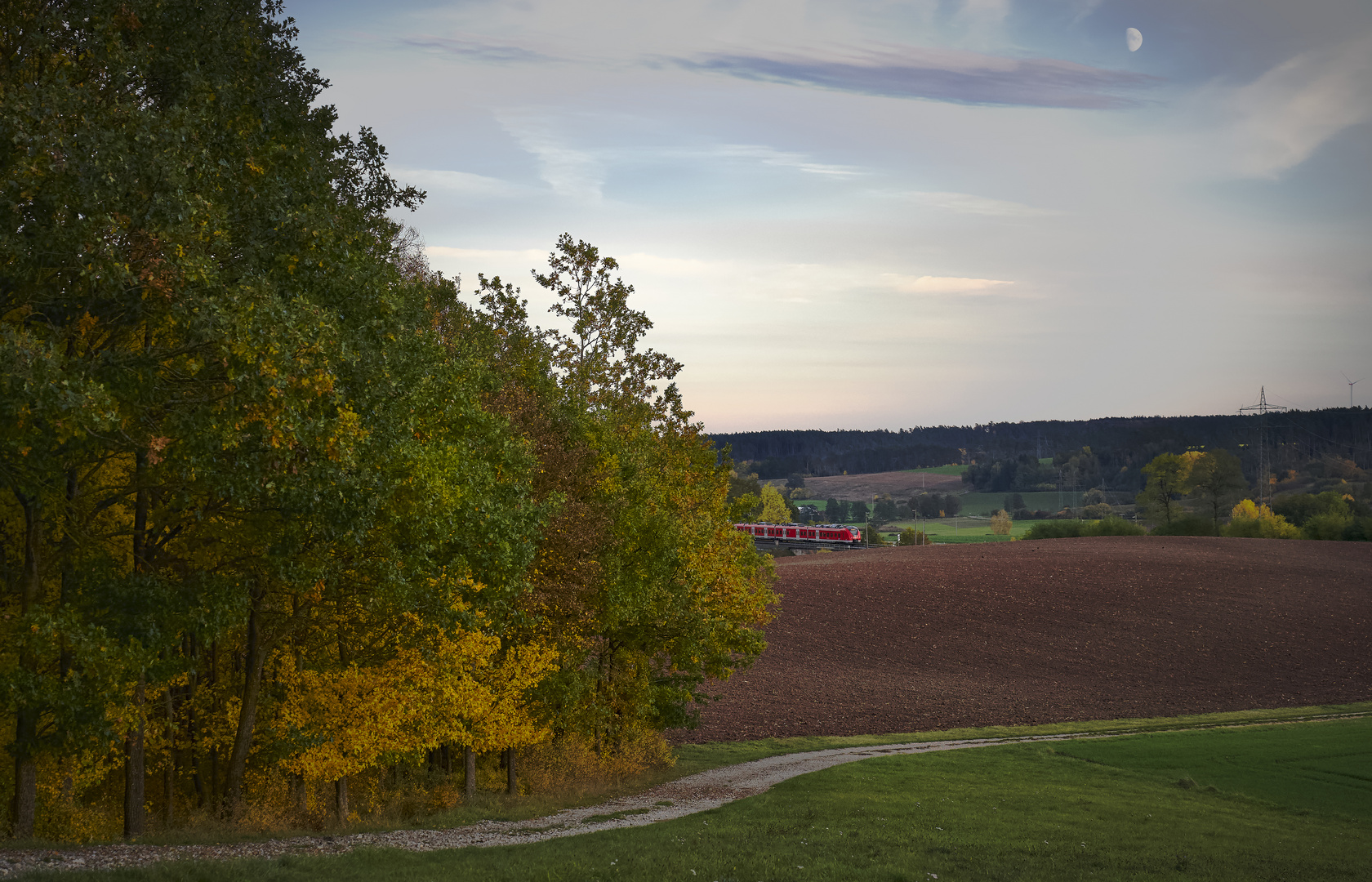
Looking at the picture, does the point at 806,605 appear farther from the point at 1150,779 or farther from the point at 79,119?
the point at 79,119

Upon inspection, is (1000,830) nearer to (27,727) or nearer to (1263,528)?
(27,727)

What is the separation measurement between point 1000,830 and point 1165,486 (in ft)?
365

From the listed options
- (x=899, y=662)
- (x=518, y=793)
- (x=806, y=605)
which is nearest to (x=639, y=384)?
(x=518, y=793)

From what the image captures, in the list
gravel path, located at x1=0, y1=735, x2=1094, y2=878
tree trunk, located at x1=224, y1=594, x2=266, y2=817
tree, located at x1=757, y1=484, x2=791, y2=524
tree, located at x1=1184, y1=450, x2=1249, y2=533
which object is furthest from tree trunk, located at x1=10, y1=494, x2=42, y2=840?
tree, located at x1=1184, y1=450, x2=1249, y2=533

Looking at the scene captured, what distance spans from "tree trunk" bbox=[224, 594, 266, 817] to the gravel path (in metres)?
2.62

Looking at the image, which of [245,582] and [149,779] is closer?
[245,582]

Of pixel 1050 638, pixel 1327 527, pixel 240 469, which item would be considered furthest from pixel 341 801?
pixel 1327 527

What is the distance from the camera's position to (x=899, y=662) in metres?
53.9

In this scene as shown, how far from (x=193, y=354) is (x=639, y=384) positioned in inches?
704

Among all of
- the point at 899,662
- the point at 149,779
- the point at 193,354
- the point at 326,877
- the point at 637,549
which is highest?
the point at 193,354

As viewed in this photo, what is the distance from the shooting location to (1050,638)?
59000 mm

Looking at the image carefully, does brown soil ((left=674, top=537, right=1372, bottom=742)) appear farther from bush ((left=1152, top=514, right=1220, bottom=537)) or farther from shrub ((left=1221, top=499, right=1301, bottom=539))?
bush ((left=1152, top=514, right=1220, bottom=537))

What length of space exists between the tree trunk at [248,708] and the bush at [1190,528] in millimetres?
100419

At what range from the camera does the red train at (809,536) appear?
109062 millimetres
